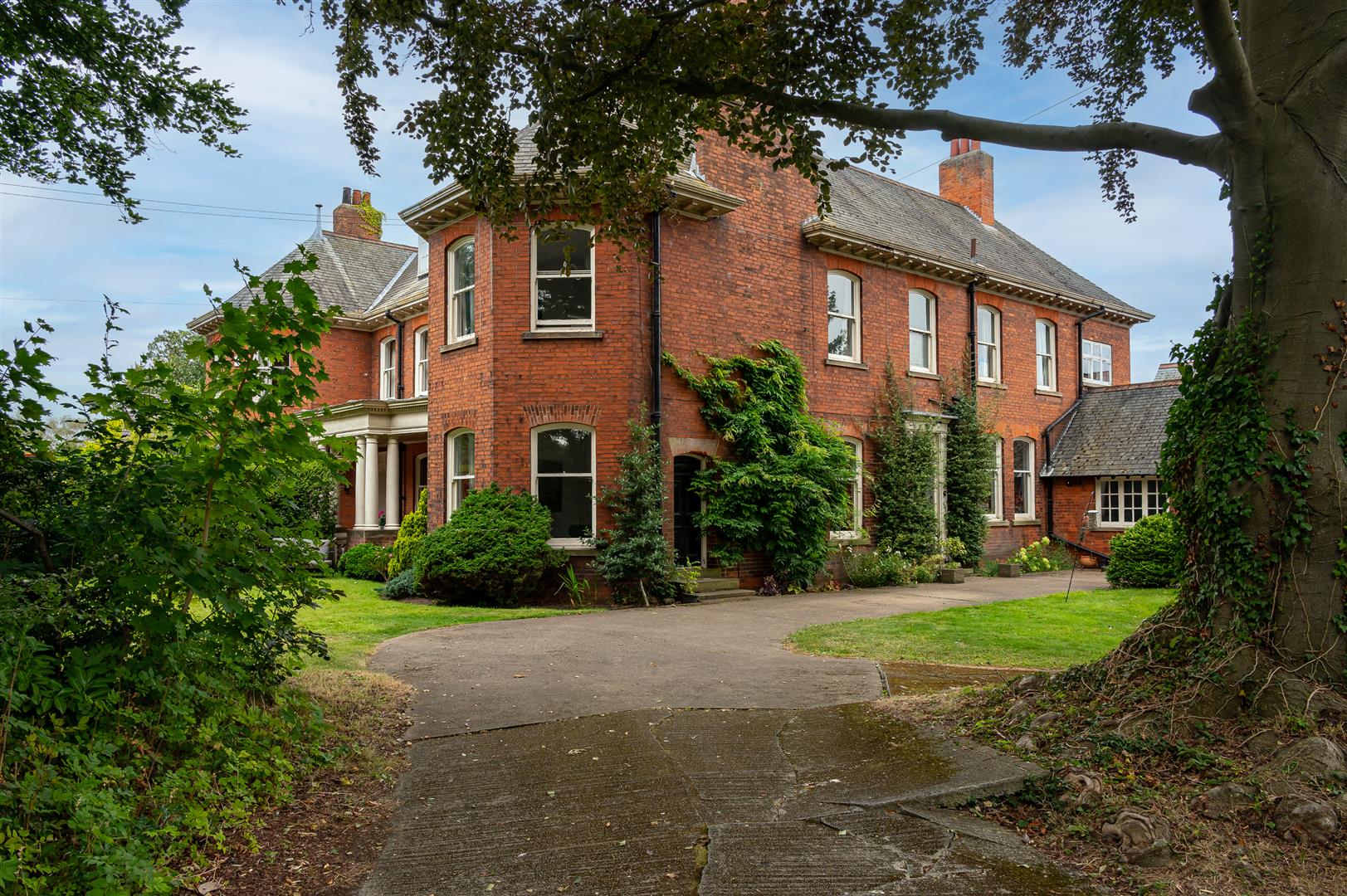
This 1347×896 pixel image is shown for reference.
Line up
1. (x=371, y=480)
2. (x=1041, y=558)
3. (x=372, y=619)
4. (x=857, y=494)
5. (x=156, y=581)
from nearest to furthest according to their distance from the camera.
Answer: (x=156, y=581) < (x=372, y=619) < (x=857, y=494) < (x=371, y=480) < (x=1041, y=558)

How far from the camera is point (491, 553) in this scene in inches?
556

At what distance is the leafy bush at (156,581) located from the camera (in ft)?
13.3

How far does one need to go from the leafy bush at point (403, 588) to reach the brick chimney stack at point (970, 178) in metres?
19.9

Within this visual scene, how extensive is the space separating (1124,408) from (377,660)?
71.3 feet

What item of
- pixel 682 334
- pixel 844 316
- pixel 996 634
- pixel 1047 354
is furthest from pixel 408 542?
pixel 1047 354

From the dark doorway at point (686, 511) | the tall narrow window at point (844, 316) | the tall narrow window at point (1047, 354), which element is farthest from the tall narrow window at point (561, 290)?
the tall narrow window at point (1047, 354)

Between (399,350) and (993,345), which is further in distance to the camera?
(399,350)

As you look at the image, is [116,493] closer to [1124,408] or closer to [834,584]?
[834,584]

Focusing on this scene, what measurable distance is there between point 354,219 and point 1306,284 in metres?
28.8

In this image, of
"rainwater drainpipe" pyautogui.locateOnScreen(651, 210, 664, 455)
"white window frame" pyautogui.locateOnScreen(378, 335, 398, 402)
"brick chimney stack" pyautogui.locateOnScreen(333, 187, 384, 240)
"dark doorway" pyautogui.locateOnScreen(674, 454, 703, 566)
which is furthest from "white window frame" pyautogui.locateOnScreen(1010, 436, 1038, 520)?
"brick chimney stack" pyautogui.locateOnScreen(333, 187, 384, 240)

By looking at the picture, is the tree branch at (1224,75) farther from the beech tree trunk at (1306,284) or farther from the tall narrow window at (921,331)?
the tall narrow window at (921,331)

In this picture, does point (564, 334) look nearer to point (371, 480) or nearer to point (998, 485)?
point (371, 480)

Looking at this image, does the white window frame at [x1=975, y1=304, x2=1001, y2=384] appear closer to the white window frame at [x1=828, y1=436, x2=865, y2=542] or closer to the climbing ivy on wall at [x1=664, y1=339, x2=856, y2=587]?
the white window frame at [x1=828, y1=436, x2=865, y2=542]

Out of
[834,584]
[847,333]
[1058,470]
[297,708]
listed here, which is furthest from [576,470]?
[1058,470]
